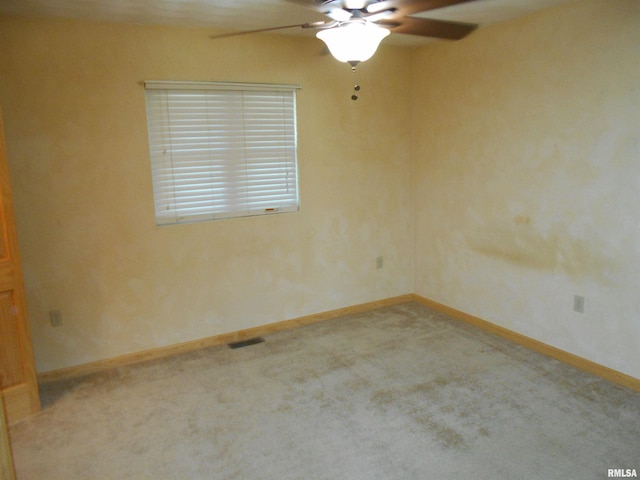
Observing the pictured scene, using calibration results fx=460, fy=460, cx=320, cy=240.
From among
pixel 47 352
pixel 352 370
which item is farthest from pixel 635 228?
pixel 47 352

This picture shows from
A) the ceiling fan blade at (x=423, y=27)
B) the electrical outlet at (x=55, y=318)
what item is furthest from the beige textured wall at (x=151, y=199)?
the ceiling fan blade at (x=423, y=27)

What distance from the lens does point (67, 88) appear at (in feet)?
10.0

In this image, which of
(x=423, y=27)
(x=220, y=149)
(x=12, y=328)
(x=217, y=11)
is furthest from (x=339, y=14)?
(x=12, y=328)

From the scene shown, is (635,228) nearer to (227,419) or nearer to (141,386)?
(227,419)

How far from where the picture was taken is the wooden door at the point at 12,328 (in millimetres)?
2588

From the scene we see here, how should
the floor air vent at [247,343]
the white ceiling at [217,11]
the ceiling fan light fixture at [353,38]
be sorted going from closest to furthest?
the ceiling fan light fixture at [353,38] → the white ceiling at [217,11] → the floor air vent at [247,343]

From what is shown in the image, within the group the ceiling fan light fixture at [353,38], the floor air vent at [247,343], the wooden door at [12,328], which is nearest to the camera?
the ceiling fan light fixture at [353,38]

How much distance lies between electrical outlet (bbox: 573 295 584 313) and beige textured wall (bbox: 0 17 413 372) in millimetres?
1766

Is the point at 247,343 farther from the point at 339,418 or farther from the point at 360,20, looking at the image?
the point at 360,20

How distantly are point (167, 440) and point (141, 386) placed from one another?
2.36 ft

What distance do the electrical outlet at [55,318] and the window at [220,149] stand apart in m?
0.93

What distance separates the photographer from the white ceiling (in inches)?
107

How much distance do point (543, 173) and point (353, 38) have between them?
193cm

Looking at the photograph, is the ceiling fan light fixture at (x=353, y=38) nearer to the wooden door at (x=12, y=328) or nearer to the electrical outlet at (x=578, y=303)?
the wooden door at (x=12, y=328)
